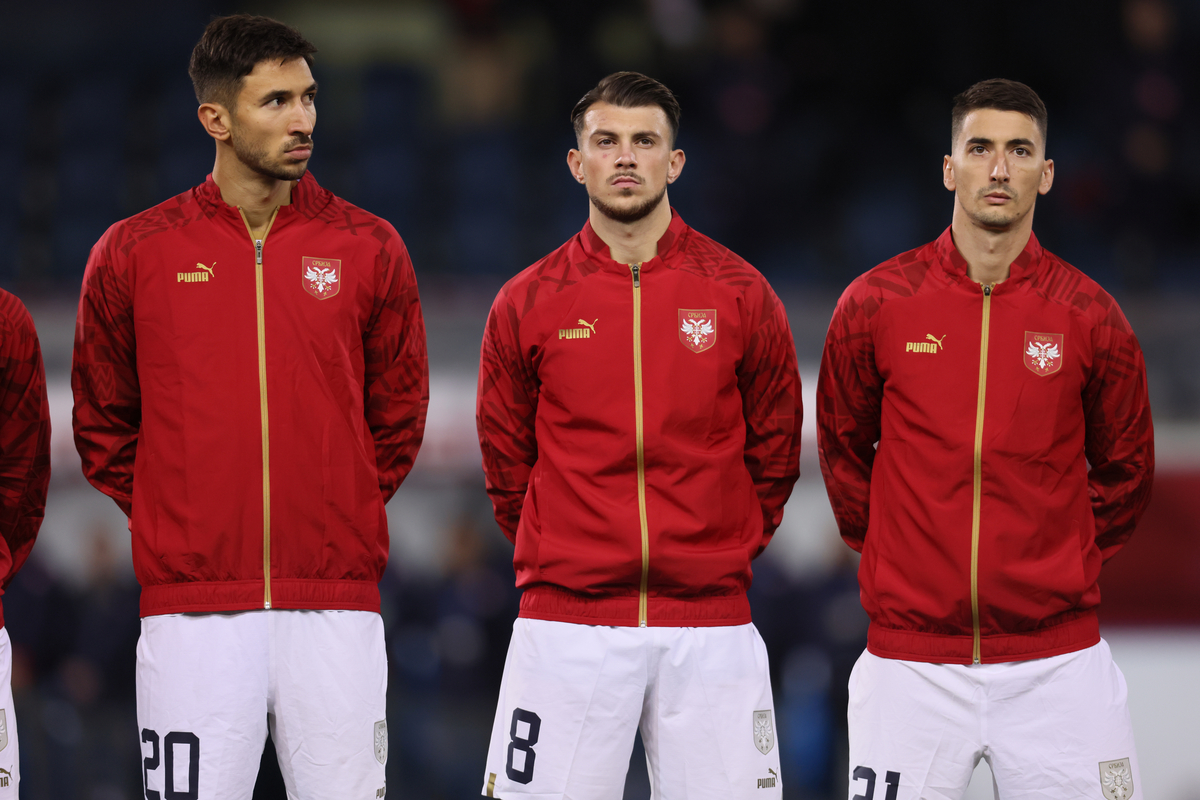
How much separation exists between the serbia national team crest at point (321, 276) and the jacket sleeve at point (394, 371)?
146 mm

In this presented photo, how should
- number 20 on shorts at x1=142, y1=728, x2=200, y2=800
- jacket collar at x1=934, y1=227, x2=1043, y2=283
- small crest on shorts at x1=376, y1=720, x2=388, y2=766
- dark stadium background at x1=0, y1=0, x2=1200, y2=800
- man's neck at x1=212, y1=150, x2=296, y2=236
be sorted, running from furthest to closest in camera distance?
dark stadium background at x1=0, y1=0, x2=1200, y2=800
jacket collar at x1=934, y1=227, x2=1043, y2=283
man's neck at x1=212, y1=150, x2=296, y2=236
small crest on shorts at x1=376, y1=720, x2=388, y2=766
number 20 on shorts at x1=142, y1=728, x2=200, y2=800

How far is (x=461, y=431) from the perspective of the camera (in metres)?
7.61

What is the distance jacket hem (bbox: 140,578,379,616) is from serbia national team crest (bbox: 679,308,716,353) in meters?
1.08

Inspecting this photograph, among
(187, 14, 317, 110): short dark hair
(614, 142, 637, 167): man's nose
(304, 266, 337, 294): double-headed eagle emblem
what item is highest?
(187, 14, 317, 110): short dark hair

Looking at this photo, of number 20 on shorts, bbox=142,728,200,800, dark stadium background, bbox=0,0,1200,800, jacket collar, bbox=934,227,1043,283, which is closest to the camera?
number 20 on shorts, bbox=142,728,200,800

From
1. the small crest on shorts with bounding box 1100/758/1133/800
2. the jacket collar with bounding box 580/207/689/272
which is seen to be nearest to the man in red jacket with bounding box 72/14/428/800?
the jacket collar with bounding box 580/207/689/272

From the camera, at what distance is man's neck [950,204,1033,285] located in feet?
13.2

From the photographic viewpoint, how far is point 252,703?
12.3 ft

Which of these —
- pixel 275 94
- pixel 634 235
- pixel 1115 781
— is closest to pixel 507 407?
pixel 634 235

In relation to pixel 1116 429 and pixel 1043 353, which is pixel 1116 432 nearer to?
pixel 1116 429

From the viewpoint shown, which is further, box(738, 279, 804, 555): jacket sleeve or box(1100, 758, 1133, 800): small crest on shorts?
box(738, 279, 804, 555): jacket sleeve

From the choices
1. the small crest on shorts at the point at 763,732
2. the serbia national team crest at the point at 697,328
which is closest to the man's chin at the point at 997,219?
the serbia national team crest at the point at 697,328

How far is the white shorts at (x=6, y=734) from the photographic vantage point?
3756 millimetres

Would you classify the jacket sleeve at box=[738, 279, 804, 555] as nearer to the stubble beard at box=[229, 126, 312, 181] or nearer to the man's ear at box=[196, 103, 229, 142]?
the stubble beard at box=[229, 126, 312, 181]
